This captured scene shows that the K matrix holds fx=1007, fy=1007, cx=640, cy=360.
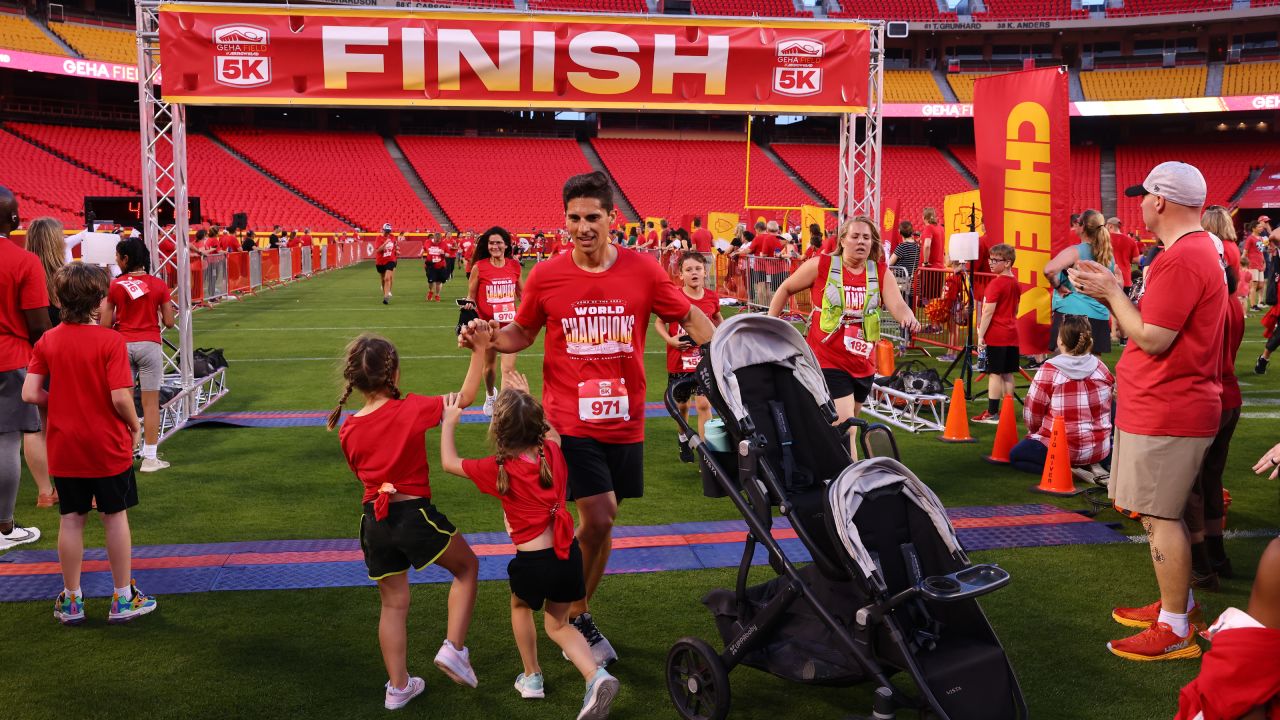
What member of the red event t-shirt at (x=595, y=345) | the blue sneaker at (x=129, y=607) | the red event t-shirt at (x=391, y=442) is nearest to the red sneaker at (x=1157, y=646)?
the red event t-shirt at (x=595, y=345)

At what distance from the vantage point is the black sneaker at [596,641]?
433 cm

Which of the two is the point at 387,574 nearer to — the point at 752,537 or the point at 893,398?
the point at 752,537

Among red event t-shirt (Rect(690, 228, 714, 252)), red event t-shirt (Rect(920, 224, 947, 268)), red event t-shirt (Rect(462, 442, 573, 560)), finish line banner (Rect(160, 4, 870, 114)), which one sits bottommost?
red event t-shirt (Rect(462, 442, 573, 560))

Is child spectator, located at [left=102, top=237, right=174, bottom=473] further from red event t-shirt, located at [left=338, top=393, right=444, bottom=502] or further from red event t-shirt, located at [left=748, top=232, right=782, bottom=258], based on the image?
red event t-shirt, located at [left=748, top=232, right=782, bottom=258]

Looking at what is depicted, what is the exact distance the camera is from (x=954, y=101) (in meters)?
53.2

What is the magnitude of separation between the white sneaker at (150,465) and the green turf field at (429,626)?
18cm

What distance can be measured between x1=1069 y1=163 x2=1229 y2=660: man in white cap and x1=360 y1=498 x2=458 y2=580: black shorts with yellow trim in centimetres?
277

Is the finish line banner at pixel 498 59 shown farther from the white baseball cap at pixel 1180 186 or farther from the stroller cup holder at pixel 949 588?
the stroller cup holder at pixel 949 588

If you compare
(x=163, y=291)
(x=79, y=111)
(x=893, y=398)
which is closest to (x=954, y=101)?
(x=79, y=111)

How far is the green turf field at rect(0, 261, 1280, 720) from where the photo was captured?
4.00 m

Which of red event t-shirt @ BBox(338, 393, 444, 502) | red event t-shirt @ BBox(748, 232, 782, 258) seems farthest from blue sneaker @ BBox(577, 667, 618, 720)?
red event t-shirt @ BBox(748, 232, 782, 258)

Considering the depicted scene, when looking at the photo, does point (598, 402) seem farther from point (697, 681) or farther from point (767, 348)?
point (697, 681)

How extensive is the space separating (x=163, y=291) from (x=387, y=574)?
4975 mm

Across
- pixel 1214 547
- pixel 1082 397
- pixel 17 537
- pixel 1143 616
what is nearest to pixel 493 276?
pixel 17 537
